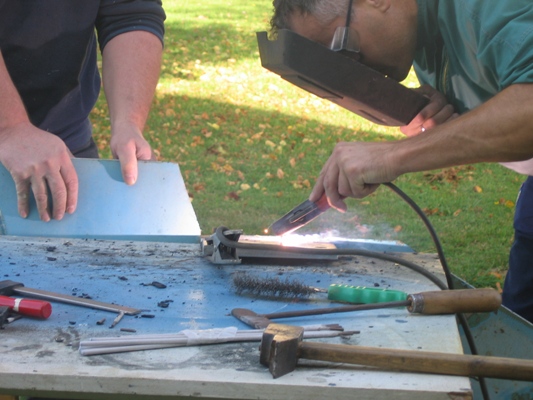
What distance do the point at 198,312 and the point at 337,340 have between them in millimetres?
322

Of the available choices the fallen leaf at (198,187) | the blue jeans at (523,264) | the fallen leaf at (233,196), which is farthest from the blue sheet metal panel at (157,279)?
the fallen leaf at (198,187)

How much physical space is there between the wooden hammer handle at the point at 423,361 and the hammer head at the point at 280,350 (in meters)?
0.02

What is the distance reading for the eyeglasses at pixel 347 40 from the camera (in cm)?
197

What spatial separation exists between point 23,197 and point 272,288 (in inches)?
32.3

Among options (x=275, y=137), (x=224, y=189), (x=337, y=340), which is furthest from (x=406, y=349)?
(x=275, y=137)

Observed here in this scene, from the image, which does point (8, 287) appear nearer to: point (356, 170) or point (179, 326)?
point (179, 326)

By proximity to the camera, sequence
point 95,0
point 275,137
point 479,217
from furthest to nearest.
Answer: point 275,137
point 479,217
point 95,0

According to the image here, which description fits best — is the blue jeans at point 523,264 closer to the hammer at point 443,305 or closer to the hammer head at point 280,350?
the hammer at point 443,305

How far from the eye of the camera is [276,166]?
601 cm

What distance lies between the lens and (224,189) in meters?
5.44

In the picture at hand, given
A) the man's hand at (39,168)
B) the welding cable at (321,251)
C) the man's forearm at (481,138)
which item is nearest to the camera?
the man's forearm at (481,138)

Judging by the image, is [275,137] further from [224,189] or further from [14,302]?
[14,302]

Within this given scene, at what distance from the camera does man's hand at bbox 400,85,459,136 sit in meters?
2.19

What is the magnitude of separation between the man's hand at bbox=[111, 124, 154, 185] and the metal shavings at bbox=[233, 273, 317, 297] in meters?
0.61
